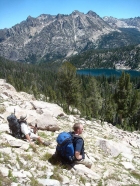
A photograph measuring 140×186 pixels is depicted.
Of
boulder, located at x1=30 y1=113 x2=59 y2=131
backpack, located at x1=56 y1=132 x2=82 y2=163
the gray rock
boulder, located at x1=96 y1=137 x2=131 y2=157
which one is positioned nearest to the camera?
the gray rock

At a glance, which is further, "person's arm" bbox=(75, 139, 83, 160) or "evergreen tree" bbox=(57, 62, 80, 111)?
"evergreen tree" bbox=(57, 62, 80, 111)

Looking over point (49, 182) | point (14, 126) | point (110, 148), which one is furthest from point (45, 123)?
point (49, 182)

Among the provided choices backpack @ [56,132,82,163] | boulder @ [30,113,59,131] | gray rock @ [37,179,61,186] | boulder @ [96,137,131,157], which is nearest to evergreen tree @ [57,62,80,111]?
boulder @ [30,113,59,131]

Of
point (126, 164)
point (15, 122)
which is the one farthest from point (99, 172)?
point (15, 122)

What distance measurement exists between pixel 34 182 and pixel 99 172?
3.84 metres

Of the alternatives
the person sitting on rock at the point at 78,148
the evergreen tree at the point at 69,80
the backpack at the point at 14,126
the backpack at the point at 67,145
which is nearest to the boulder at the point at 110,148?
the person sitting on rock at the point at 78,148

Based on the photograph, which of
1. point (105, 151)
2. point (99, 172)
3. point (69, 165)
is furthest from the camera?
point (105, 151)

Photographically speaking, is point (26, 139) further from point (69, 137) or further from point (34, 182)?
point (34, 182)

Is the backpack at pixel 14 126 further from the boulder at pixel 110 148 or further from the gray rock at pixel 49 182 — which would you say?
the boulder at pixel 110 148

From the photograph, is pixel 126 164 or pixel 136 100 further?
pixel 136 100

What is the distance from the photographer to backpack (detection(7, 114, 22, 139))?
1120cm

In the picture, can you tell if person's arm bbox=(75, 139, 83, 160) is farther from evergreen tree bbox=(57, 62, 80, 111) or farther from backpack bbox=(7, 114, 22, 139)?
evergreen tree bbox=(57, 62, 80, 111)

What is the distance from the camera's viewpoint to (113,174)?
9617 mm

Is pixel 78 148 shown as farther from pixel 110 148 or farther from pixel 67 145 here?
pixel 110 148
